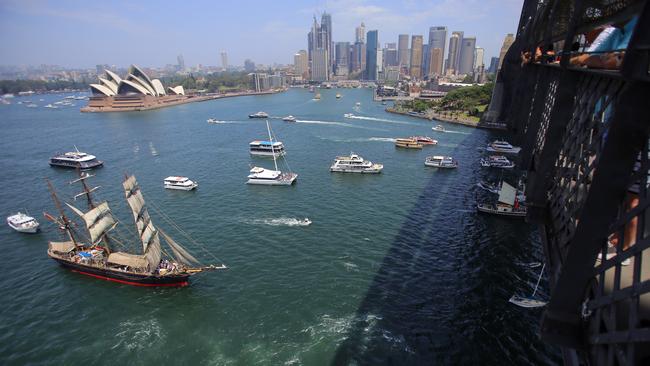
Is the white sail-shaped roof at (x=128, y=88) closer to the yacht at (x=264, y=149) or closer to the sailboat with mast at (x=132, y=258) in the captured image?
the yacht at (x=264, y=149)

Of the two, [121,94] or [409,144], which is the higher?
[121,94]

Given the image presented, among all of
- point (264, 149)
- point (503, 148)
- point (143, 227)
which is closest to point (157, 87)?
point (264, 149)

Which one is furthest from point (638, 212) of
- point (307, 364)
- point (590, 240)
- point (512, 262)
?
point (512, 262)

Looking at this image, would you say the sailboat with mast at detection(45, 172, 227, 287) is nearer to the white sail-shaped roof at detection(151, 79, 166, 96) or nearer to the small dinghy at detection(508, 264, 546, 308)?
the small dinghy at detection(508, 264, 546, 308)

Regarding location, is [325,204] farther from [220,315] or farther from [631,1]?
[631,1]

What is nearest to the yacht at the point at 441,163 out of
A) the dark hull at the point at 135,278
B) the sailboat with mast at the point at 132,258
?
the sailboat with mast at the point at 132,258

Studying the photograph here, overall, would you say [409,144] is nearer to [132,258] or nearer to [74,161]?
[132,258]
